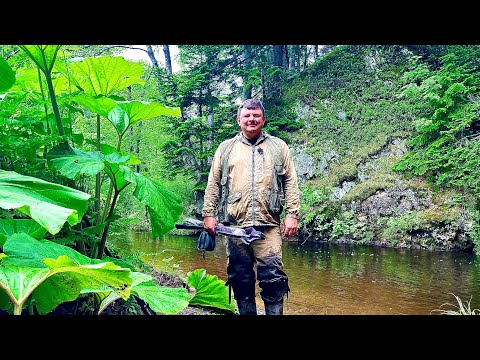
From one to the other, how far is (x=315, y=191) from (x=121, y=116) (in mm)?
9869

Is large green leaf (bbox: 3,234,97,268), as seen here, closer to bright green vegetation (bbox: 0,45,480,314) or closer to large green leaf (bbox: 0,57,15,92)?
large green leaf (bbox: 0,57,15,92)

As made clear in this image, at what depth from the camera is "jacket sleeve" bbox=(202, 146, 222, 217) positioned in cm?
236

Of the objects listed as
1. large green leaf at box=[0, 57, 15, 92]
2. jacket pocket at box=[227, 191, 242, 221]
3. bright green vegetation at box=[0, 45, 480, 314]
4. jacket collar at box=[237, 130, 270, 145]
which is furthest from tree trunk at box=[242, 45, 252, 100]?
large green leaf at box=[0, 57, 15, 92]

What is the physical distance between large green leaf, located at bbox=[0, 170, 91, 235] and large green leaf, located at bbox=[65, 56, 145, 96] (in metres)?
1.06

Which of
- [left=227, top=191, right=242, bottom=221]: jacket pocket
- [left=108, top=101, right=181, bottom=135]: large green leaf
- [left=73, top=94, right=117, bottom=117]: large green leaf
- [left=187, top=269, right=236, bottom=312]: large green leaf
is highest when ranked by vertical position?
[left=73, top=94, right=117, bottom=117]: large green leaf

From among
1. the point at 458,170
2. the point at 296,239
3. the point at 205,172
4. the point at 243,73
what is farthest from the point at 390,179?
the point at 243,73

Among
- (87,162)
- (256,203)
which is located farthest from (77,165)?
(256,203)

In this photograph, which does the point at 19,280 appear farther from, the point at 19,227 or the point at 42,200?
the point at 19,227

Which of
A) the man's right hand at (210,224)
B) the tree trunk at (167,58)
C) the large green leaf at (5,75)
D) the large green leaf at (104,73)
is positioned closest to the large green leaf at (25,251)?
the large green leaf at (5,75)

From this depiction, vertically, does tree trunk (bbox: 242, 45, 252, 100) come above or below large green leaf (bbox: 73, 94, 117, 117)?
above

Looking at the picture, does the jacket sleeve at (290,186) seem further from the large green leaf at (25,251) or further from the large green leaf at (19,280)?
the large green leaf at (19,280)

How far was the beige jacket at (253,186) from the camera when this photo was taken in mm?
2279

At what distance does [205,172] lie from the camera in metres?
11.3

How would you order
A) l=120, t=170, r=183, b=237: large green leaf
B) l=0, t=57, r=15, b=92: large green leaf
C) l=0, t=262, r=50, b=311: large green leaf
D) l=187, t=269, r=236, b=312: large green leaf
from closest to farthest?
l=0, t=262, r=50, b=311: large green leaf, l=0, t=57, r=15, b=92: large green leaf, l=120, t=170, r=183, b=237: large green leaf, l=187, t=269, r=236, b=312: large green leaf
